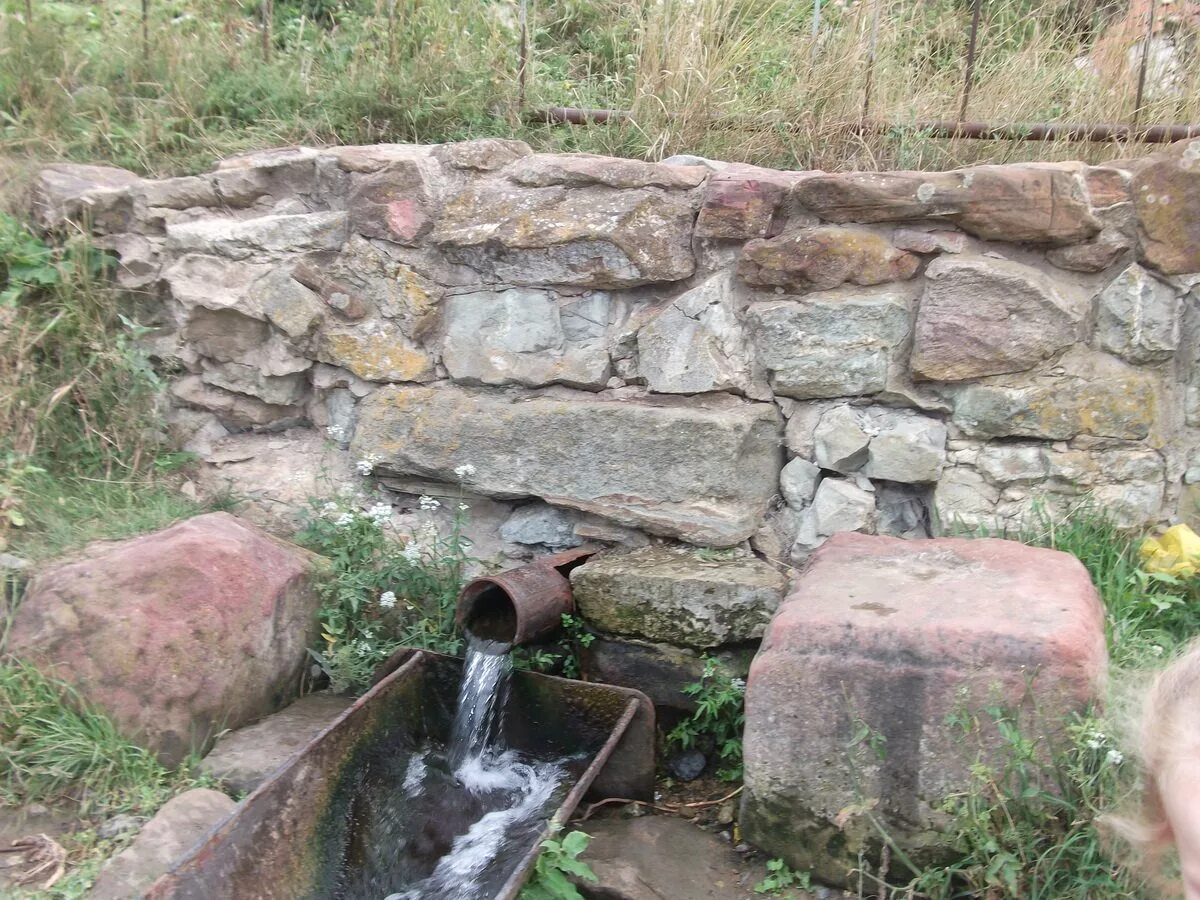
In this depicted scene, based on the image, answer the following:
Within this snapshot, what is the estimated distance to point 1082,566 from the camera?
247cm

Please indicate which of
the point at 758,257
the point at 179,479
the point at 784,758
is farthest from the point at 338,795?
the point at 758,257

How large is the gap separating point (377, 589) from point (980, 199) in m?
2.04

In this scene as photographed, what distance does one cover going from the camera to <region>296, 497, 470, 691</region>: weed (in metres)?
3.00

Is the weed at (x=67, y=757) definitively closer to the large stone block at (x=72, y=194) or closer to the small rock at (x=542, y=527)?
the small rock at (x=542, y=527)

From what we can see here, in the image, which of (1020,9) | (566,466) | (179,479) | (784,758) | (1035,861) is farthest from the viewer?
(1020,9)

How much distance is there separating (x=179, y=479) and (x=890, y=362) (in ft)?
7.69

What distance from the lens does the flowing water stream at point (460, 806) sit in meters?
2.45

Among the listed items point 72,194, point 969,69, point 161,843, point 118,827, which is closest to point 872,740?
point 161,843

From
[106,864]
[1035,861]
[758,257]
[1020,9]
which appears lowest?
[106,864]

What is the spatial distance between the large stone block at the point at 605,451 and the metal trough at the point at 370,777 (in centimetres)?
56

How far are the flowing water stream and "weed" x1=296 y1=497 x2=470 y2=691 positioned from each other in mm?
231

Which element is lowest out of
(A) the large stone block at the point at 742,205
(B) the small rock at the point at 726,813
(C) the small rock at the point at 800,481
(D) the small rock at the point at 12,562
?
(B) the small rock at the point at 726,813

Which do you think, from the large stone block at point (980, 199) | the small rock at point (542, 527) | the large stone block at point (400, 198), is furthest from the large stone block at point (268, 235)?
the large stone block at point (980, 199)

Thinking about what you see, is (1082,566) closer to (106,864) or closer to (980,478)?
(980,478)
